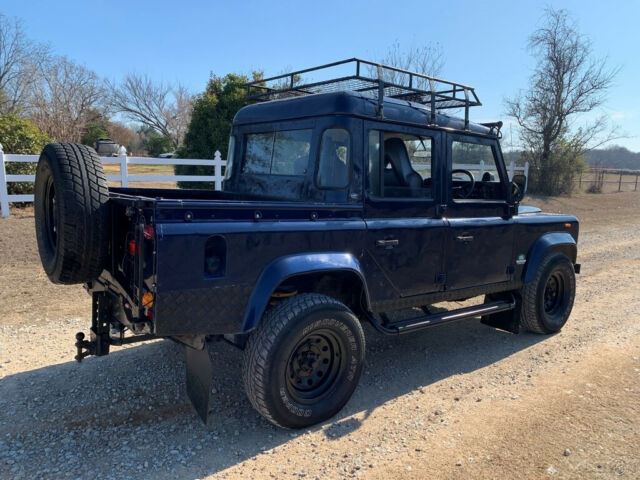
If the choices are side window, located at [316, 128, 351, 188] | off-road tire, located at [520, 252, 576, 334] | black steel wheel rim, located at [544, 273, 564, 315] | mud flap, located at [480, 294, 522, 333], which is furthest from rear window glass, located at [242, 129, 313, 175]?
black steel wheel rim, located at [544, 273, 564, 315]

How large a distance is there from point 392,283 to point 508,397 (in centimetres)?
132

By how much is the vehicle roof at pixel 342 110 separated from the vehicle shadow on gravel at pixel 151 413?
7.25 ft

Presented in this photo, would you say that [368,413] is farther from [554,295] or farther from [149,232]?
[554,295]

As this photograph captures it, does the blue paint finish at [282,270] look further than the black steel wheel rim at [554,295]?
No

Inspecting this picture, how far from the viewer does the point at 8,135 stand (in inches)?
420

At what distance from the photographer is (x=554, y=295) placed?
18.7ft

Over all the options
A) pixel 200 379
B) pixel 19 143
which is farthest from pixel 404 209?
pixel 19 143

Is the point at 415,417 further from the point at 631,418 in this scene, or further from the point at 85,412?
the point at 85,412

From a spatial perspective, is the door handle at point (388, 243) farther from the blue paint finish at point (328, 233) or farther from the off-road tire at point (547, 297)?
the off-road tire at point (547, 297)

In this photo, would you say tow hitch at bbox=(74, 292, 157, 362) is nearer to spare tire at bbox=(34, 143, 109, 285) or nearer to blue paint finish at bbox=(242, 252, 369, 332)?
spare tire at bbox=(34, 143, 109, 285)

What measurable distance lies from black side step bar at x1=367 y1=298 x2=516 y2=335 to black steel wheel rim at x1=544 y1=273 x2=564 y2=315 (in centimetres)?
71

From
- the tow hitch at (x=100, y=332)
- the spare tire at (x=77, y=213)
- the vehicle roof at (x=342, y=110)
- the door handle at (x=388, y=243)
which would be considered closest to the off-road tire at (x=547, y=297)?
the vehicle roof at (x=342, y=110)

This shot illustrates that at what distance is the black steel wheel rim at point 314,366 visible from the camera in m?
3.38

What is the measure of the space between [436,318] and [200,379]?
2190 mm
